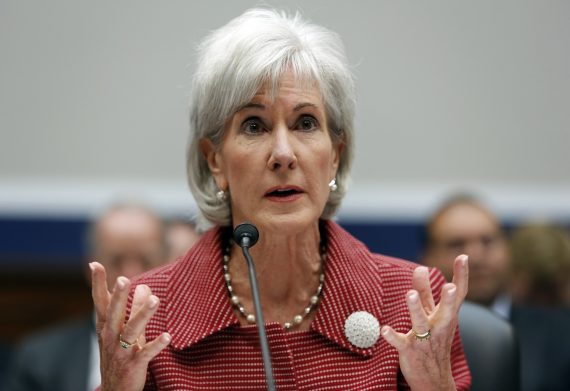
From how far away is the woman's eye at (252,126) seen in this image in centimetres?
271

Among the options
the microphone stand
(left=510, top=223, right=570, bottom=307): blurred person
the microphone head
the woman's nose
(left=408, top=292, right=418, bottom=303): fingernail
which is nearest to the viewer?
the microphone stand

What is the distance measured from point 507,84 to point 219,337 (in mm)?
3251

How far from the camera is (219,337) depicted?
9.06ft

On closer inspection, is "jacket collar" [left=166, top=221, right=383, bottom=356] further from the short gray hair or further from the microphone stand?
the microphone stand

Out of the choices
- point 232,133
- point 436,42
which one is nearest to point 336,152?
point 232,133

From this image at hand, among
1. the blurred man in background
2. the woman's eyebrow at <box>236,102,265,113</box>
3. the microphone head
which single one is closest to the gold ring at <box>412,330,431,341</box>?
the microphone head

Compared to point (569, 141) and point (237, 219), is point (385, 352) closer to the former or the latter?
point (237, 219)

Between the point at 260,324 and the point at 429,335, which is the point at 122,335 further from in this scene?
the point at 429,335

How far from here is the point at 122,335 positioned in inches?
96.3

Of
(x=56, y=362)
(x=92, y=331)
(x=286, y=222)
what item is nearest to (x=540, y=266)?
(x=92, y=331)

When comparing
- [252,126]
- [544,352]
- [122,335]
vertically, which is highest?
[252,126]

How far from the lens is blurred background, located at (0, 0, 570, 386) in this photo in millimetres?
5535

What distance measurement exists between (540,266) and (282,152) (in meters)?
2.70

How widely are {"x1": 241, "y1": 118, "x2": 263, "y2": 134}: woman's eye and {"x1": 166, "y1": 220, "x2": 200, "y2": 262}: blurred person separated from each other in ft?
6.72
